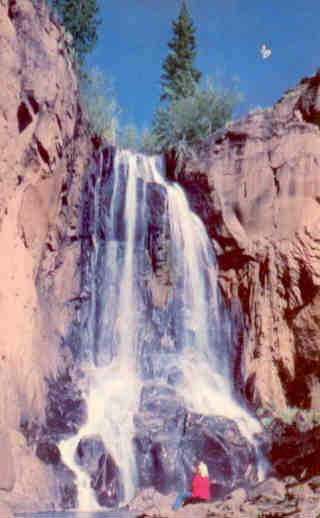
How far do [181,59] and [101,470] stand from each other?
114ft

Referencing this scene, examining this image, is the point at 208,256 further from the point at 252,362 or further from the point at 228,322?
the point at 252,362

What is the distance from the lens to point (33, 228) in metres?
16.6

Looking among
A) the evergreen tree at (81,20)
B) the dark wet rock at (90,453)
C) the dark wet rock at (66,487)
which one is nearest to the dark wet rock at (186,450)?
the dark wet rock at (90,453)

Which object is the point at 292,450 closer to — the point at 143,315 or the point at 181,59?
the point at 143,315

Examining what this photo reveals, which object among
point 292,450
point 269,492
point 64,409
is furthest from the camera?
point 64,409

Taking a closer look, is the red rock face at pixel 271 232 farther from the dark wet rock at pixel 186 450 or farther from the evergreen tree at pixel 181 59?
the evergreen tree at pixel 181 59

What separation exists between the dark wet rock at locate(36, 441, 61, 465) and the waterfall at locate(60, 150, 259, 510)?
1.44 meters

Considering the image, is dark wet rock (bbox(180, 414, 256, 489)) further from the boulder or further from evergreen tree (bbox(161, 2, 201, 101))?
evergreen tree (bbox(161, 2, 201, 101))

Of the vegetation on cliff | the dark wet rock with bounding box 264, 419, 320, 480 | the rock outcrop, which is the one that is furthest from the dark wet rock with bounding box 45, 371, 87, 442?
the vegetation on cliff

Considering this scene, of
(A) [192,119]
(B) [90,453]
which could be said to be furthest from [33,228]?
(A) [192,119]

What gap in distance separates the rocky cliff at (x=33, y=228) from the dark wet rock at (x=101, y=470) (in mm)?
940

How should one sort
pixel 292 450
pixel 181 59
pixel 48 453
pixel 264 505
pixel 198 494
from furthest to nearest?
pixel 181 59 < pixel 292 450 < pixel 48 453 < pixel 198 494 < pixel 264 505

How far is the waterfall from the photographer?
17.2 meters

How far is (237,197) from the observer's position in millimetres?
21375
